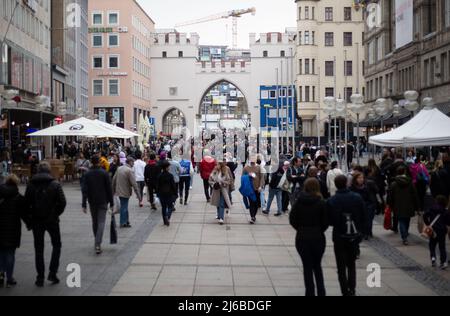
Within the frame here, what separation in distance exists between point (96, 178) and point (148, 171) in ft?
25.1

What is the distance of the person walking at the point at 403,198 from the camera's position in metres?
13.7

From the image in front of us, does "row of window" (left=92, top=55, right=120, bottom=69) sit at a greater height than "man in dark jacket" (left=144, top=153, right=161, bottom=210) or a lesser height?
greater

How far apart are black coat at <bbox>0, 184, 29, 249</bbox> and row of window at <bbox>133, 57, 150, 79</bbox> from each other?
76875 mm

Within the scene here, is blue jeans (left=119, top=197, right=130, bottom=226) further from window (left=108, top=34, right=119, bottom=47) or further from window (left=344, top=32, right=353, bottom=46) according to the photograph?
window (left=108, top=34, right=119, bottom=47)

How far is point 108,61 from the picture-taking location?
8494 centimetres

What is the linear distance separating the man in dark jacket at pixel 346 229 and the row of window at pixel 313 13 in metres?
65.9

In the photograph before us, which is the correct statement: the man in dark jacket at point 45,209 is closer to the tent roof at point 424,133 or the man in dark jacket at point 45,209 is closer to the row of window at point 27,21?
the tent roof at point 424,133

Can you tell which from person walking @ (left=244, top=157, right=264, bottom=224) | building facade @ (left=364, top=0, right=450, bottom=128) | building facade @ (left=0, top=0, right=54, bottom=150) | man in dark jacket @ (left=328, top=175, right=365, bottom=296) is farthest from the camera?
building facade @ (left=364, top=0, right=450, bottom=128)

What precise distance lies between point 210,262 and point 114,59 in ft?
247

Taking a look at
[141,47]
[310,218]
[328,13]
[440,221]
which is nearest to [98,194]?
[310,218]

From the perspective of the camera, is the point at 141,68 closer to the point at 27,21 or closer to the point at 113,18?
the point at 113,18

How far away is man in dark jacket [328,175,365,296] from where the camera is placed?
29.7ft

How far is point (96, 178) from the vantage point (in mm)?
12406

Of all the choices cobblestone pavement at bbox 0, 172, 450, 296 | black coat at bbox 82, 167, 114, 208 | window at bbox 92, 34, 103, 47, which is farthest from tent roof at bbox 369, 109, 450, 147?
window at bbox 92, 34, 103, 47
